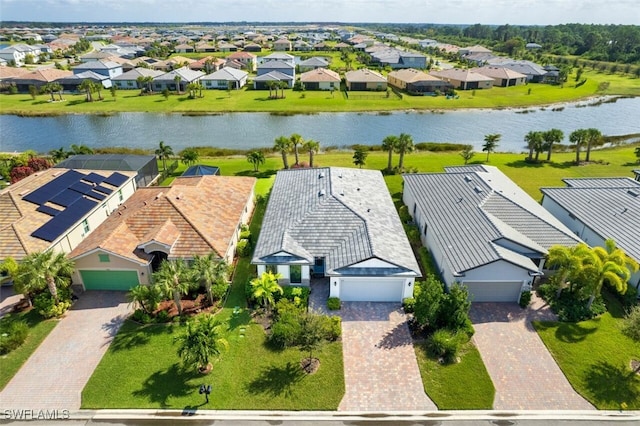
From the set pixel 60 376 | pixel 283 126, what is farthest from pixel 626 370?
pixel 283 126

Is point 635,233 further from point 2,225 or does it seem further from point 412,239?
point 2,225

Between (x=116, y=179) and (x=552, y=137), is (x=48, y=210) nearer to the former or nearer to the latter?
(x=116, y=179)

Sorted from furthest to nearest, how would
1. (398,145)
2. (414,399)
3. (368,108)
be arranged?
(368,108), (398,145), (414,399)

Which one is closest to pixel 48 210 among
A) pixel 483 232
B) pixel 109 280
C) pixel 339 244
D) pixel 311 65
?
pixel 109 280

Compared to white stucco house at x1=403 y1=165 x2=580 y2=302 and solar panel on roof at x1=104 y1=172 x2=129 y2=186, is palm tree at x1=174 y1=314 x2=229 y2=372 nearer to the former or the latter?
white stucco house at x1=403 y1=165 x2=580 y2=302

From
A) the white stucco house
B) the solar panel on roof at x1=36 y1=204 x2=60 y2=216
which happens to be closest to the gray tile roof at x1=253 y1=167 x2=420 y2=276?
the white stucco house

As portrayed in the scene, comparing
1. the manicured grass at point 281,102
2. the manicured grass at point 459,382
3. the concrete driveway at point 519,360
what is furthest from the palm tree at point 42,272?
the manicured grass at point 281,102
